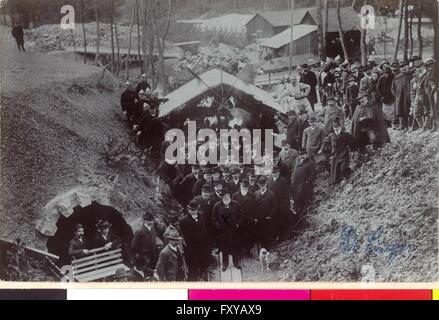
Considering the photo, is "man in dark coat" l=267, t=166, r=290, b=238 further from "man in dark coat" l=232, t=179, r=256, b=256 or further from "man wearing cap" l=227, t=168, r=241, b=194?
"man wearing cap" l=227, t=168, r=241, b=194

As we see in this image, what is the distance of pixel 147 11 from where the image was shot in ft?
16.5

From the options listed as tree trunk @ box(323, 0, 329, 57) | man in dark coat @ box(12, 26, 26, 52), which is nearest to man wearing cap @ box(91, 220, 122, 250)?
man in dark coat @ box(12, 26, 26, 52)

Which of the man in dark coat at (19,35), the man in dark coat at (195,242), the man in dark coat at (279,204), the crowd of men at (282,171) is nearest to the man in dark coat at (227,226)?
the crowd of men at (282,171)

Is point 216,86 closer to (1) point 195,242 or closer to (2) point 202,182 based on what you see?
(2) point 202,182

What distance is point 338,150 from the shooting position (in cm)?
502

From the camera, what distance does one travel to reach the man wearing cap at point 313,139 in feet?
16.6

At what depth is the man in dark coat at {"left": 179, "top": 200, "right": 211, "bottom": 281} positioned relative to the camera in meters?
4.96

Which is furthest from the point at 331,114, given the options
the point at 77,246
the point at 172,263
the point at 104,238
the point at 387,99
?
the point at 77,246

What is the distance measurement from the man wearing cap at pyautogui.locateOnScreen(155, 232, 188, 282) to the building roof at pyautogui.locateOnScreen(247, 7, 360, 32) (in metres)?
2.63

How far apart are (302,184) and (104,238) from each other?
2.27 m

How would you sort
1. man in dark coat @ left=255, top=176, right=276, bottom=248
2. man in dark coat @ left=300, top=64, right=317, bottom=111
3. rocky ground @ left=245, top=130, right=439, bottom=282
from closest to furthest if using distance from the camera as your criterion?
rocky ground @ left=245, top=130, right=439, bottom=282, man in dark coat @ left=255, top=176, right=276, bottom=248, man in dark coat @ left=300, top=64, right=317, bottom=111

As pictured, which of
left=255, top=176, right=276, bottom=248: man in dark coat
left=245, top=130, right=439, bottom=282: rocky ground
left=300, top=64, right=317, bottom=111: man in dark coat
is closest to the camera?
left=245, top=130, right=439, bottom=282: rocky ground

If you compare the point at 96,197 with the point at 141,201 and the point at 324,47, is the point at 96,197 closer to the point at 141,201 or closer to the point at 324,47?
the point at 141,201
